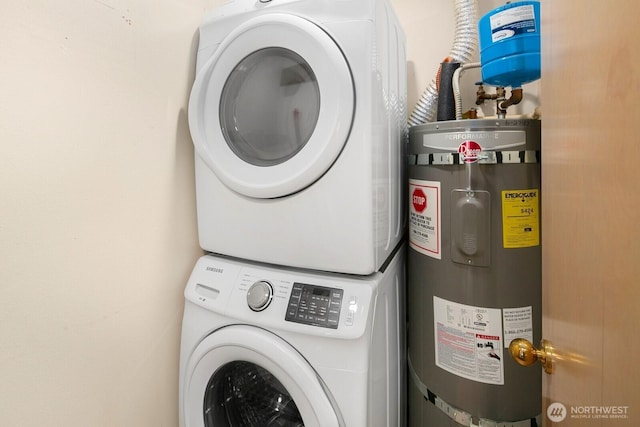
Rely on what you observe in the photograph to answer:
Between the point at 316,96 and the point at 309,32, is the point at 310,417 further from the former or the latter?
the point at 309,32

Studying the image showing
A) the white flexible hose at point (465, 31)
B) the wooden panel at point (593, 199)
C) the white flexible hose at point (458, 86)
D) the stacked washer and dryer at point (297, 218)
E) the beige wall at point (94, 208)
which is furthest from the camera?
the white flexible hose at point (465, 31)

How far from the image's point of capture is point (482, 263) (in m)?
0.82

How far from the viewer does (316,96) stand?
0.91 metres

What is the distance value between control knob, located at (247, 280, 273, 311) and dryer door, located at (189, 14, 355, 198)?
0.26 meters

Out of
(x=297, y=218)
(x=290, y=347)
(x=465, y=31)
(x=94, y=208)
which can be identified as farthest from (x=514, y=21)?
(x=94, y=208)

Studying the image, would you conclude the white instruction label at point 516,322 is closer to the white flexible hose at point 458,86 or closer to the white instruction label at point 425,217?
the white instruction label at point 425,217

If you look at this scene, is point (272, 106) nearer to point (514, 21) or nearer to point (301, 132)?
point (301, 132)

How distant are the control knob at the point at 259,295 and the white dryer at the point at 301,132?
0.26ft

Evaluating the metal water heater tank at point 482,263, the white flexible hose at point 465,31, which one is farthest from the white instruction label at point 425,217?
the white flexible hose at point 465,31

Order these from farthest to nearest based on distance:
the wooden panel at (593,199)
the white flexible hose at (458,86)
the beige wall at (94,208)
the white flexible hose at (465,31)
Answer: the white flexible hose at (465,31) → the white flexible hose at (458,86) → the beige wall at (94,208) → the wooden panel at (593,199)

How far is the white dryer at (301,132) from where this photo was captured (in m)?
0.82

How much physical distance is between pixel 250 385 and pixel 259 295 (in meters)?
0.44

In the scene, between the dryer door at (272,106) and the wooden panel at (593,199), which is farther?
the dryer door at (272,106)

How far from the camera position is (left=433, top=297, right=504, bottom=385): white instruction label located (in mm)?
828
